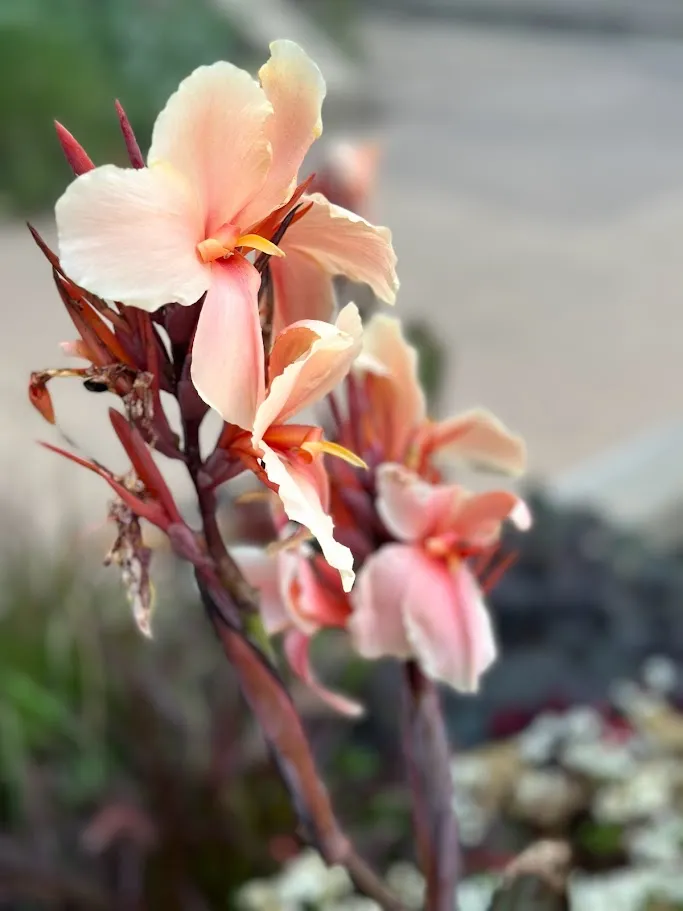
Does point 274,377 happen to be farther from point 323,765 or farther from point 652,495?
point 652,495

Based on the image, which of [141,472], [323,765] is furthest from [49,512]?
[141,472]

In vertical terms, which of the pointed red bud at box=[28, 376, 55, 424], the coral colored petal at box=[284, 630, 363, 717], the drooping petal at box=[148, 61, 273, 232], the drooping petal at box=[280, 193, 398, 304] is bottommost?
the coral colored petal at box=[284, 630, 363, 717]

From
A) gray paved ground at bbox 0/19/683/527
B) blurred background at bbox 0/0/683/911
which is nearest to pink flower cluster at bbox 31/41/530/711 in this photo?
blurred background at bbox 0/0/683/911

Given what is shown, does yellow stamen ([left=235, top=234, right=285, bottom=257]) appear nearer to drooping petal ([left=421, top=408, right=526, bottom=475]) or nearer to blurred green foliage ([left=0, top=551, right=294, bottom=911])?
drooping petal ([left=421, top=408, right=526, bottom=475])

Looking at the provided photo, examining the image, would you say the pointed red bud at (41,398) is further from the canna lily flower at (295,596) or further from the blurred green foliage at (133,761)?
the blurred green foliage at (133,761)

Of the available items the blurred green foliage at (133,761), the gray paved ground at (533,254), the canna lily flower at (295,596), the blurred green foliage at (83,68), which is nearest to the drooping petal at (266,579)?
the canna lily flower at (295,596)

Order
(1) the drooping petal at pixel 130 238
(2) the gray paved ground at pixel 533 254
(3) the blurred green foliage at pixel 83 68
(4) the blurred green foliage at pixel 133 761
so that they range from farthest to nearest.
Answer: (3) the blurred green foliage at pixel 83 68 → (2) the gray paved ground at pixel 533 254 → (4) the blurred green foliage at pixel 133 761 → (1) the drooping petal at pixel 130 238

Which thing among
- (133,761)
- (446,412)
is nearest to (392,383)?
(133,761)
